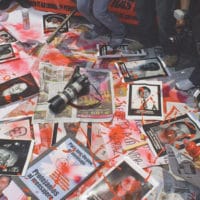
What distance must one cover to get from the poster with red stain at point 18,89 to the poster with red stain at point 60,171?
14.3 inches

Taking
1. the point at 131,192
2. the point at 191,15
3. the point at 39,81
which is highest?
the point at 191,15

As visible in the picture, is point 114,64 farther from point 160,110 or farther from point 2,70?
point 2,70

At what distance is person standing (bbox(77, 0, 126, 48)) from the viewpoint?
6.85 ft

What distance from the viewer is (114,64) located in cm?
212

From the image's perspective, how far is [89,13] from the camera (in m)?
2.17

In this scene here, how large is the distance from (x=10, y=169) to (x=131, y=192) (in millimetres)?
529

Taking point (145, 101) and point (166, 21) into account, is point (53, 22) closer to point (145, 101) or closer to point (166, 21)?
point (166, 21)

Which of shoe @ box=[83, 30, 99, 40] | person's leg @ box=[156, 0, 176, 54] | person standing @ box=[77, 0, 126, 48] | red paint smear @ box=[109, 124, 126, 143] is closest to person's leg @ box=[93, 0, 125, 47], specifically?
person standing @ box=[77, 0, 126, 48]

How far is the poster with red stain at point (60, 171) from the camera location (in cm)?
152

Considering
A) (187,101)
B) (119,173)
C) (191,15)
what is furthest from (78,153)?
(191,15)

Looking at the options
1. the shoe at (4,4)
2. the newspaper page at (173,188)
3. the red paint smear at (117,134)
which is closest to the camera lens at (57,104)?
the red paint smear at (117,134)

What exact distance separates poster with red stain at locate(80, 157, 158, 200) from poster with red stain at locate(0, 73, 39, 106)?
0.63 m

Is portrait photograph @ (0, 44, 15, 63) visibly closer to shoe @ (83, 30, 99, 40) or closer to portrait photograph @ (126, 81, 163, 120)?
shoe @ (83, 30, 99, 40)

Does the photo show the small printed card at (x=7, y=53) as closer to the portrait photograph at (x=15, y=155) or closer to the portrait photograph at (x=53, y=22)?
the portrait photograph at (x=53, y=22)
